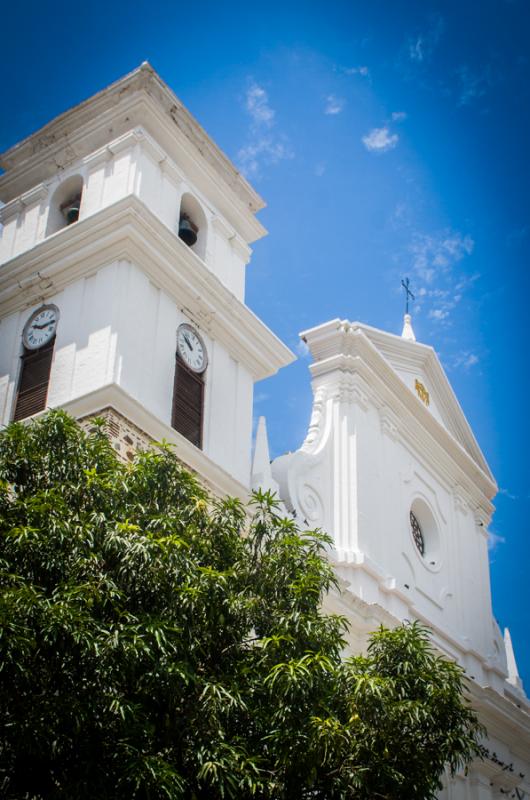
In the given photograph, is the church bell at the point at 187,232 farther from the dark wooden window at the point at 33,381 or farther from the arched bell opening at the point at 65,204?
the dark wooden window at the point at 33,381

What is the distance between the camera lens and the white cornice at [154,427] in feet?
53.9

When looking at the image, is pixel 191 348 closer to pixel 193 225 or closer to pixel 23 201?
pixel 193 225

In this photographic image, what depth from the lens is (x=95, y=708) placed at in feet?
33.1

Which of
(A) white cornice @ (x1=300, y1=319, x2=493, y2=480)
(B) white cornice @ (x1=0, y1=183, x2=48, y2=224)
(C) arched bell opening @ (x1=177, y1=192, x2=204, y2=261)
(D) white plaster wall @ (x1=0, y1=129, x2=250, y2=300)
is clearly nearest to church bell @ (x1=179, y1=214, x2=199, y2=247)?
(C) arched bell opening @ (x1=177, y1=192, x2=204, y2=261)

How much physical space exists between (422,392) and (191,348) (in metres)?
8.49

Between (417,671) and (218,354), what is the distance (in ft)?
29.5

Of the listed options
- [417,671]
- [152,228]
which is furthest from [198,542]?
[152,228]

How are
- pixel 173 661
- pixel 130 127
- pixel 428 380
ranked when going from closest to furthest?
pixel 173 661 → pixel 130 127 → pixel 428 380

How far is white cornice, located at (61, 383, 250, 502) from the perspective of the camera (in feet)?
53.9

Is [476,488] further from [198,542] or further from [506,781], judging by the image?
[198,542]

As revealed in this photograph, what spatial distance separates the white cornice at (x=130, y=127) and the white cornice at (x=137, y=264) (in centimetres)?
258

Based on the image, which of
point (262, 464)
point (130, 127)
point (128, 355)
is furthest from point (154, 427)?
point (130, 127)

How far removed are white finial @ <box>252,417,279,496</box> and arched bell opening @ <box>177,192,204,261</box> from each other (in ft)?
10.5

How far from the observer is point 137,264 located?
18641 millimetres
